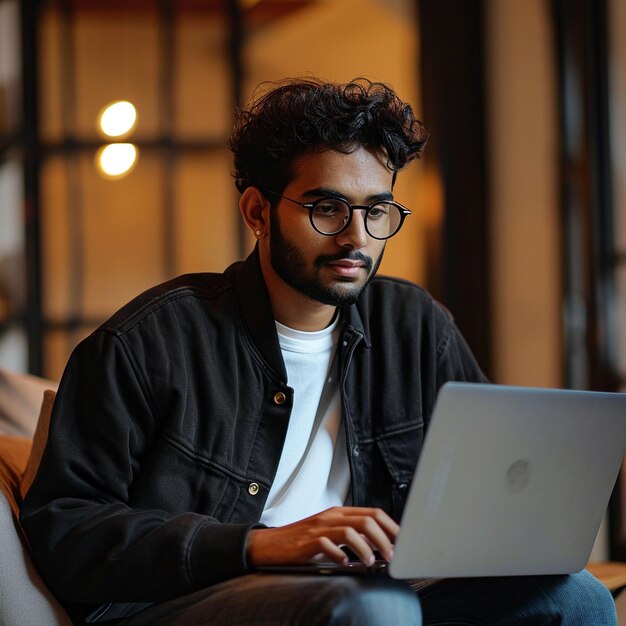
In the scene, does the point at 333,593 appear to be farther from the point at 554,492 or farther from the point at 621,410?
the point at 621,410

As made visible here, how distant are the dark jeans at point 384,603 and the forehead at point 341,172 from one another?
2.03ft

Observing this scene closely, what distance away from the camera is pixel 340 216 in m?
1.80

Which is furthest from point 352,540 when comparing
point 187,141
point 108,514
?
point 187,141

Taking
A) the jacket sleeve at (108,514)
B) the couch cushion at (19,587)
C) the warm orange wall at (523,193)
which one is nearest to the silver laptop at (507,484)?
the jacket sleeve at (108,514)

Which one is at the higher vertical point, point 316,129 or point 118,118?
point 118,118

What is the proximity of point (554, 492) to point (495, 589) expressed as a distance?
24cm

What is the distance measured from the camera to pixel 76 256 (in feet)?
11.6

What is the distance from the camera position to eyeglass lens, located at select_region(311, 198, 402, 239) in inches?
70.8

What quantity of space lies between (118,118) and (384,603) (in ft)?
8.35

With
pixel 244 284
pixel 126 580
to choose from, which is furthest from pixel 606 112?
pixel 126 580

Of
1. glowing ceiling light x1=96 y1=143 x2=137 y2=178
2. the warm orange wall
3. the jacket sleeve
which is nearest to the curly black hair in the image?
the jacket sleeve

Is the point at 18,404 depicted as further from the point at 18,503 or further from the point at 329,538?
the point at 329,538

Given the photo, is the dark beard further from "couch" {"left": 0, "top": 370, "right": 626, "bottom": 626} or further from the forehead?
"couch" {"left": 0, "top": 370, "right": 626, "bottom": 626}

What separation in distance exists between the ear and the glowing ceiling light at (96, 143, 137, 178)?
5.63 ft
